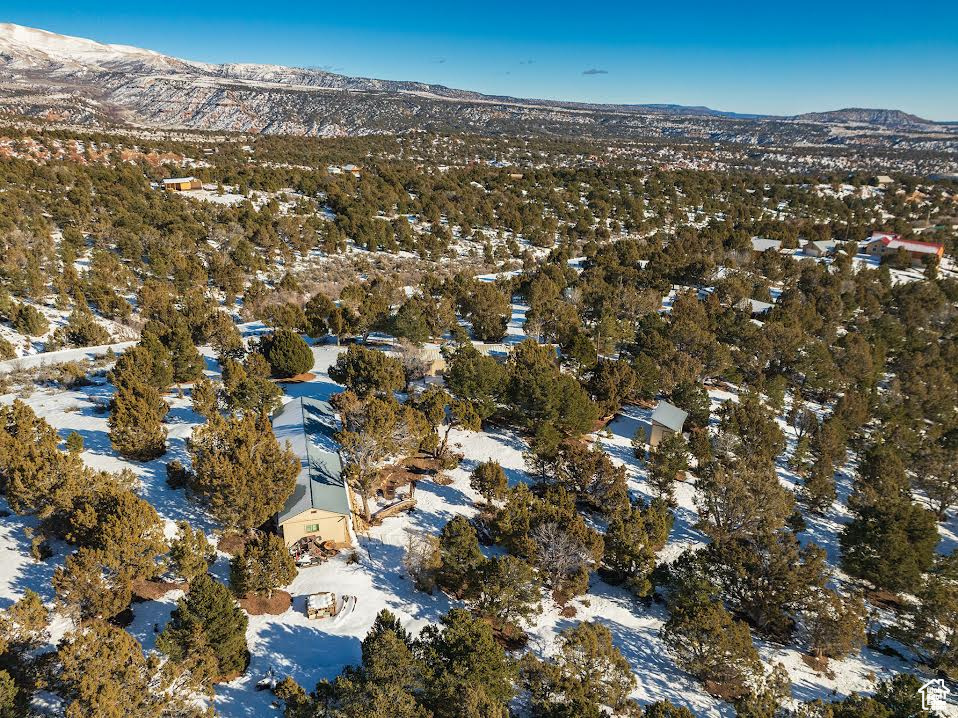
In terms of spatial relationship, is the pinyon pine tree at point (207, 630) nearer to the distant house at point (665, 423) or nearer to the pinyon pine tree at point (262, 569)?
the pinyon pine tree at point (262, 569)

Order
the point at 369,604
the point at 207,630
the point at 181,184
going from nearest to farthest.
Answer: the point at 207,630 < the point at 369,604 < the point at 181,184

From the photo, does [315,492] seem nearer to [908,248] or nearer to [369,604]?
[369,604]

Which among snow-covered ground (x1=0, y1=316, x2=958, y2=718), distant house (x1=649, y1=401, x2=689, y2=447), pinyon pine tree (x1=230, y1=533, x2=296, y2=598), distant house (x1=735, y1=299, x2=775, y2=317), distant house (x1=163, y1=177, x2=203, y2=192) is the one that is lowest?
snow-covered ground (x1=0, y1=316, x2=958, y2=718)

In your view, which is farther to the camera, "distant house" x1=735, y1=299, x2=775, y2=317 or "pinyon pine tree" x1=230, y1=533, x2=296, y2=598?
"distant house" x1=735, y1=299, x2=775, y2=317

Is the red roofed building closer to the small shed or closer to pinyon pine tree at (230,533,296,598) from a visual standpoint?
the small shed

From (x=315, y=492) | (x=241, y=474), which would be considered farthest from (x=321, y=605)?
(x=241, y=474)

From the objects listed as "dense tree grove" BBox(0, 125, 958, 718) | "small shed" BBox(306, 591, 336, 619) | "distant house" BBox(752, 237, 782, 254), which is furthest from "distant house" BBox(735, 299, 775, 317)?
"small shed" BBox(306, 591, 336, 619)

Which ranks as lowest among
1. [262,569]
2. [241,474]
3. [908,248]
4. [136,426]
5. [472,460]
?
[472,460]
